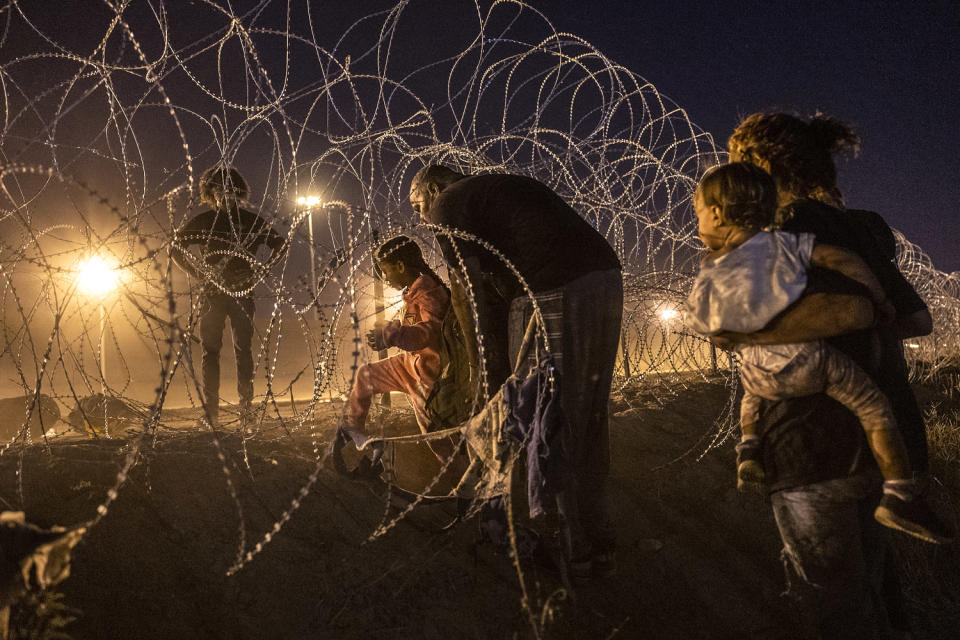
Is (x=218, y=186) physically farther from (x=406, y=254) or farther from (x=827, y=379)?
(x=827, y=379)

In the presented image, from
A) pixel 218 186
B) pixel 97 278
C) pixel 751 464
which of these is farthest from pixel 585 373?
pixel 218 186

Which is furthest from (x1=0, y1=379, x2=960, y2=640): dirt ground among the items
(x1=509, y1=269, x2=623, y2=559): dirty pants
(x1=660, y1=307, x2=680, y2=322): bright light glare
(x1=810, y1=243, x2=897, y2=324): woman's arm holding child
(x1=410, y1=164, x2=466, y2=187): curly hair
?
(x1=660, y1=307, x2=680, y2=322): bright light glare

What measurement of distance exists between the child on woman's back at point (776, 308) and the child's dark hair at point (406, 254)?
1.71 metres

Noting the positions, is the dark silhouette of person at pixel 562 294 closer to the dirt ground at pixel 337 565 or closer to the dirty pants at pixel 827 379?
the dirt ground at pixel 337 565

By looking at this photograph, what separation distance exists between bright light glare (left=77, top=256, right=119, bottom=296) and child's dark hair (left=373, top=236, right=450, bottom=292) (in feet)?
4.00

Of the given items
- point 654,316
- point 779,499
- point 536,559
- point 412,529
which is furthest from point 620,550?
point 654,316

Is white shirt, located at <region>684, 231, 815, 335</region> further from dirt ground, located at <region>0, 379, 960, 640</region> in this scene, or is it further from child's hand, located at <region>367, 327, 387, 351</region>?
child's hand, located at <region>367, 327, 387, 351</region>

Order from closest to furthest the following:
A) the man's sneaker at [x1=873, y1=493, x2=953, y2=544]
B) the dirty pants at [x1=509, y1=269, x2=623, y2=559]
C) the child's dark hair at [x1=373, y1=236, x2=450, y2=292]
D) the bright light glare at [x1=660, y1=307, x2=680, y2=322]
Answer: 1. the man's sneaker at [x1=873, y1=493, x2=953, y2=544]
2. the dirty pants at [x1=509, y1=269, x2=623, y2=559]
3. the child's dark hair at [x1=373, y1=236, x2=450, y2=292]
4. the bright light glare at [x1=660, y1=307, x2=680, y2=322]

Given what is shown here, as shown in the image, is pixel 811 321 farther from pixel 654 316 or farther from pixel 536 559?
pixel 654 316

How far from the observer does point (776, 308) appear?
4.60 feet

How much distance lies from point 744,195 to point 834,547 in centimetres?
100

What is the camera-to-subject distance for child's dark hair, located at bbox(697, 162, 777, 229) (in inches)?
58.7

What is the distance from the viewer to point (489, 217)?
2.24 metres

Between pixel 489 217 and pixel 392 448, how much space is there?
145 centimetres
